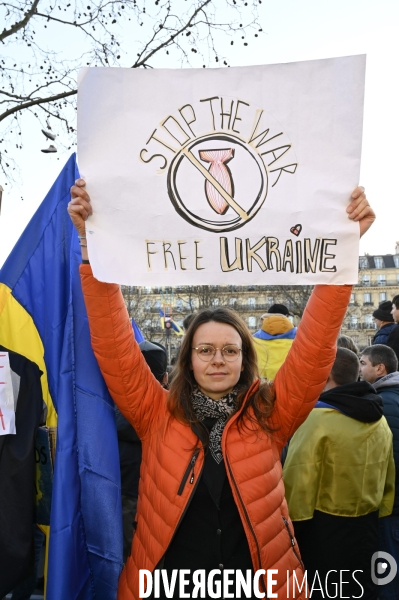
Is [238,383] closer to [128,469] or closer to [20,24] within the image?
[128,469]

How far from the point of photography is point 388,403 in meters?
3.92

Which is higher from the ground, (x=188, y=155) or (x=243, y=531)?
(x=188, y=155)

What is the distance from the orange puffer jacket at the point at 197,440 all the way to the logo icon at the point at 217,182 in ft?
1.38

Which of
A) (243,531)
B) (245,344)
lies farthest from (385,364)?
(243,531)

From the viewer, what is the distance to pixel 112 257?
2289 millimetres

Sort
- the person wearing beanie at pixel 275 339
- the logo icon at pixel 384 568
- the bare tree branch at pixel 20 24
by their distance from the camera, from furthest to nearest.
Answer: the bare tree branch at pixel 20 24 < the person wearing beanie at pixel 275 339 < the logo icon at pixel 384 568

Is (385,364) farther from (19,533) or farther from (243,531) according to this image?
(19,533)

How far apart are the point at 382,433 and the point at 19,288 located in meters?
2.22

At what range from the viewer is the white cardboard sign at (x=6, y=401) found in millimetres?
2344

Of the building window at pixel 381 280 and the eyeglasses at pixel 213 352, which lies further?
the building window at pixel 381 280

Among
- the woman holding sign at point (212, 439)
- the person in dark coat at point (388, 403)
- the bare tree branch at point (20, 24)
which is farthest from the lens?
the bare tree branch at point (20, 24)

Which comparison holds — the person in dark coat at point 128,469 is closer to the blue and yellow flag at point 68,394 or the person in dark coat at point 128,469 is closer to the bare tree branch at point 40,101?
the blue and yellow flag at point 68,394

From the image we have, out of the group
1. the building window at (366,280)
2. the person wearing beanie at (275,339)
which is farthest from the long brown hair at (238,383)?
the building window at (366,280)

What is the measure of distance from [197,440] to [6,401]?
77 centimetres
